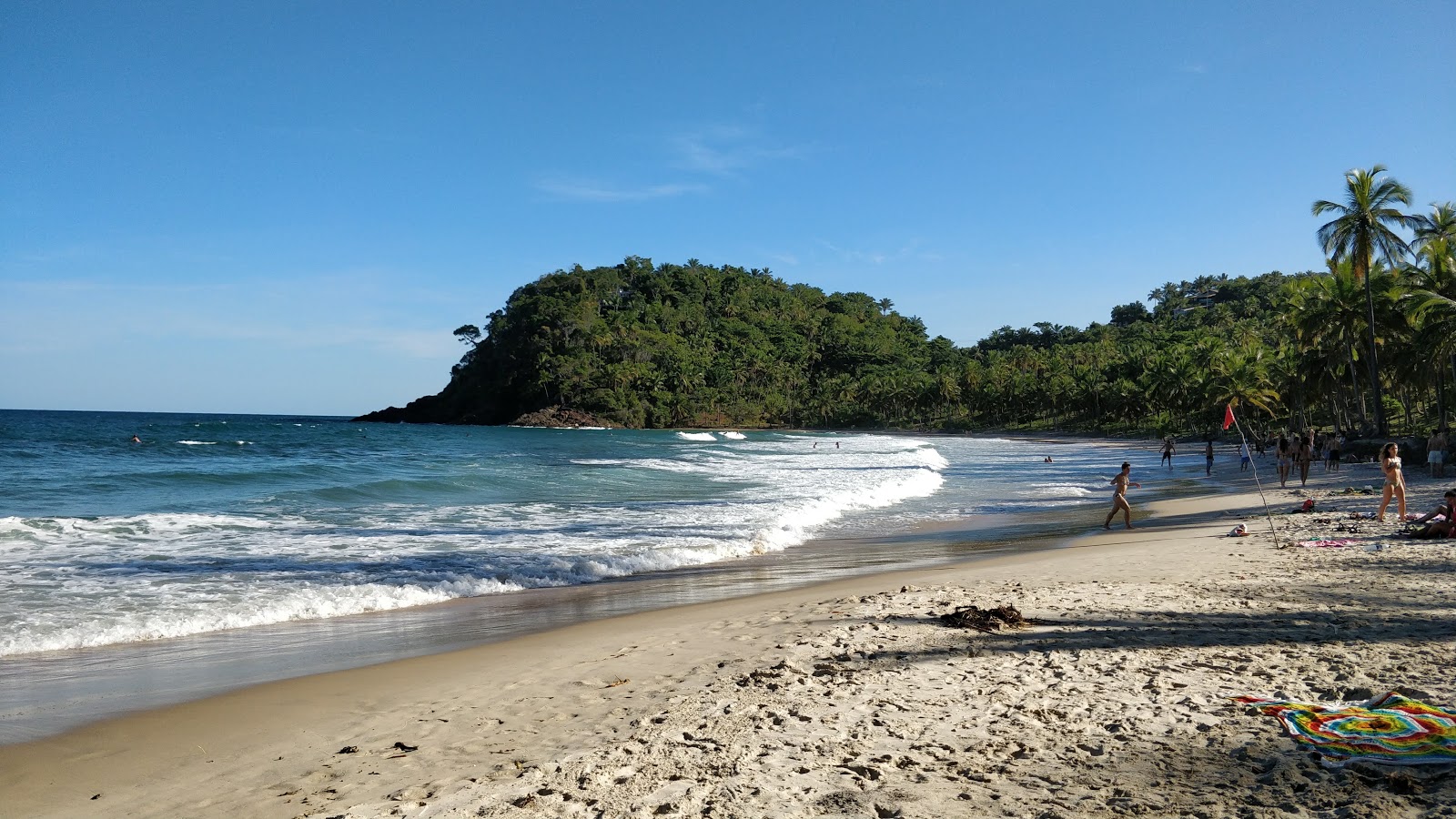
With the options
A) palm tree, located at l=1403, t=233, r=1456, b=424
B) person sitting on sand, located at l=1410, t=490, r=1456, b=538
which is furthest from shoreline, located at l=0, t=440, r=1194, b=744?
palm tree, located at l=1403, t=233, r=1456, b=424

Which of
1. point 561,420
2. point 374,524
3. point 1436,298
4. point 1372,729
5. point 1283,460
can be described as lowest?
point 374,524

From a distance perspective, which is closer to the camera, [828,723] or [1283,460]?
[828,723]

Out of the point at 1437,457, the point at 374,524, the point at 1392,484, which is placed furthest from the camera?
the point at 1437,457

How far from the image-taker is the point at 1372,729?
4.19 metres

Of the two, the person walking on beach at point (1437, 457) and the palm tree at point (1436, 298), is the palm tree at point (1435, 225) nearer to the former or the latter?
the palm tree at point (1436, 298)

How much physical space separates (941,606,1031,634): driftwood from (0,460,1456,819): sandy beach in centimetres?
17

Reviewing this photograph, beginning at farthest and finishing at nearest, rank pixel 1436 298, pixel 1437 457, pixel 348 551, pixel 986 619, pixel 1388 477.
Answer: pixel 1436 298
pixel 1437 457
pixel 1388 477
pixel 348 551
pixel 986 619

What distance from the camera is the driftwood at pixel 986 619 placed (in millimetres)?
6934

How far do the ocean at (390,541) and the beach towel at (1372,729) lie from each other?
653 centimetres

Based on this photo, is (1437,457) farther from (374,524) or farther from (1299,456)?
(374,524)

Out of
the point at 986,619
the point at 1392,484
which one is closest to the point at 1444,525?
the point at 1392,484

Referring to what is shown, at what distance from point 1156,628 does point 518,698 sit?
5.07m

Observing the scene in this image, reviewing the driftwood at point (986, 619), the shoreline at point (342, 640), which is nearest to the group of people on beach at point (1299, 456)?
the shoreline at point (342, 640)

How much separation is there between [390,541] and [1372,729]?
13764mm
